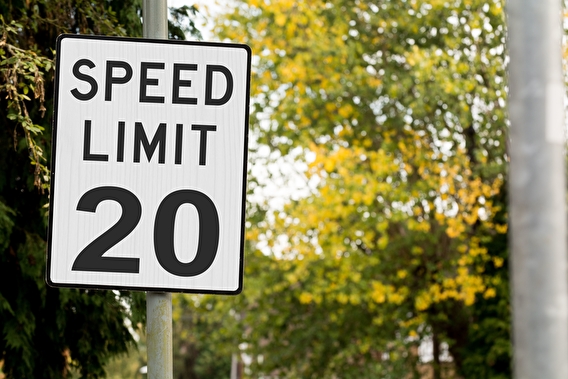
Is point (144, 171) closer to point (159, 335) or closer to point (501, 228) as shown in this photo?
point (159, 335)

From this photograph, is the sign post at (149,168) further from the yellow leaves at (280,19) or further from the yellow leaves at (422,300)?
the yellow leaves at (422,300)

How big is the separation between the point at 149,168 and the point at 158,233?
0.21 m

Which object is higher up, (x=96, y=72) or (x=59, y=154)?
(x=96, y=72)

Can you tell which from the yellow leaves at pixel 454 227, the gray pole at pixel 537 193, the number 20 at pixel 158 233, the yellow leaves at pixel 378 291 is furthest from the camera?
the yellow leaves at pixel 378 291

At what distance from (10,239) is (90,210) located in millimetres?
4664

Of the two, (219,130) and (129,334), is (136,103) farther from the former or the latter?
(129,334)

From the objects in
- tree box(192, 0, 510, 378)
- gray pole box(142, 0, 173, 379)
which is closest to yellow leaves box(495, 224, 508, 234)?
tree box(192, 0, 510, 378)

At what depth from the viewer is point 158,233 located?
104 inches

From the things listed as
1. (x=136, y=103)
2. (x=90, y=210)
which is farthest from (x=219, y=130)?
(x=90, y=210)

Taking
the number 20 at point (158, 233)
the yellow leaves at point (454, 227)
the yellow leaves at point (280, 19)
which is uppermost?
the yellow leaves at point (280, 19)

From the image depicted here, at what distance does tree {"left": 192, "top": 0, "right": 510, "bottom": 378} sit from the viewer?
45.3ft

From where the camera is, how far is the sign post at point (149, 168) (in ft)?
8.63

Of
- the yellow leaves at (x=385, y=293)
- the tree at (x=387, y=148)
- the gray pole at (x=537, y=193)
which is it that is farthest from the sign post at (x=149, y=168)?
the yellow leaves at (x=385, y=293)

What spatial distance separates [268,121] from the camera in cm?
1509
